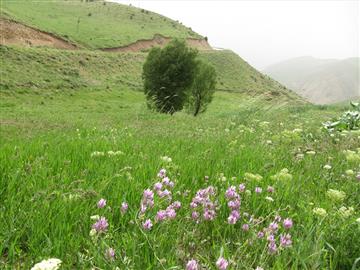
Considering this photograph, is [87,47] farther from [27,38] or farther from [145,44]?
[145,44]

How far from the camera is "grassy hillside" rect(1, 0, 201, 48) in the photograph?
268 ft

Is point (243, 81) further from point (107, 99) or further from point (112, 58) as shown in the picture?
point (107, 99)

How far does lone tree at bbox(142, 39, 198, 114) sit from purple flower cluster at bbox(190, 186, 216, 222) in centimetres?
3806

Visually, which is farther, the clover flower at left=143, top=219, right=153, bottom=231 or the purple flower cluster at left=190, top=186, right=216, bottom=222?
the purple flower cluster at left=190, top=186, right=216, bottom=222

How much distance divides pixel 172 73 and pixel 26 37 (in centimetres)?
3826

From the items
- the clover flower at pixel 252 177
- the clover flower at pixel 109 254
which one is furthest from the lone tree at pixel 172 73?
the clover flower at pixel 109 254

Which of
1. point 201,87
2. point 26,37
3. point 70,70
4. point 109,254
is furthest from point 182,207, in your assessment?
point 26,37

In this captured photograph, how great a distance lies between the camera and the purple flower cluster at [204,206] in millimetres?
2375

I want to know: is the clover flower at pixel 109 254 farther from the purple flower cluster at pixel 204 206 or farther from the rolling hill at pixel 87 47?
the rolling hill at pixel 87 47

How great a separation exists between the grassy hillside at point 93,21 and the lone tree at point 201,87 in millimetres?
44189

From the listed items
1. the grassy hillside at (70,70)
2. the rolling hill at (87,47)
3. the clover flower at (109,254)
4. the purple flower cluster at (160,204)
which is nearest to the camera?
the clover flower at (109,254)

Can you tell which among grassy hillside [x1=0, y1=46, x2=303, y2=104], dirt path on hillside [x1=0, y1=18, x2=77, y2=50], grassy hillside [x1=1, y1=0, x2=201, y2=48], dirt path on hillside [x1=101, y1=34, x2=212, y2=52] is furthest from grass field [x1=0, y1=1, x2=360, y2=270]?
dirt path on hillside [x1=101, y1=34, x2=212, y2=52]

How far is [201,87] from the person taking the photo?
141 ft

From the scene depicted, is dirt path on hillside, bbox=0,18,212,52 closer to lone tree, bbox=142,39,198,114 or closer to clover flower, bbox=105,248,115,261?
lone tree, bbox=142,39,198,114
